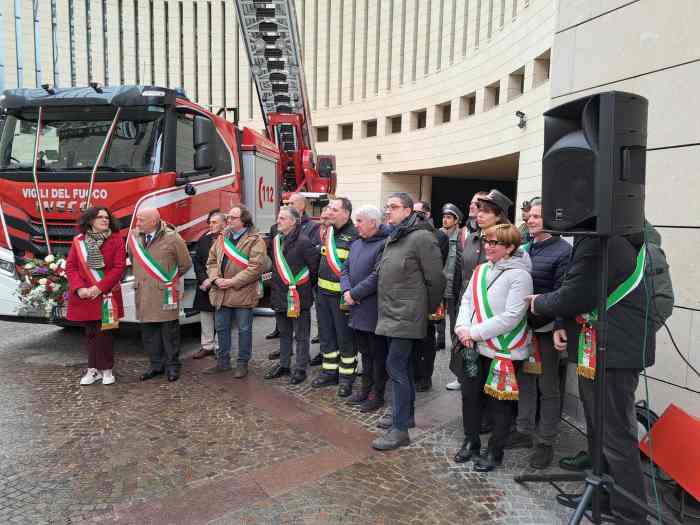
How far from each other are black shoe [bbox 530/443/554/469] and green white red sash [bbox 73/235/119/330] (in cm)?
416

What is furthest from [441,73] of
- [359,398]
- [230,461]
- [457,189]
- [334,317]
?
[230,461]

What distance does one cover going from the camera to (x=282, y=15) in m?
10.6

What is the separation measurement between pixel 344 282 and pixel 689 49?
3252mm

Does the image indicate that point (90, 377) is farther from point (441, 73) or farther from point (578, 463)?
point (441, 73)

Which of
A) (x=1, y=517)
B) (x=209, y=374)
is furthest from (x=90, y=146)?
(x=1, y=517)

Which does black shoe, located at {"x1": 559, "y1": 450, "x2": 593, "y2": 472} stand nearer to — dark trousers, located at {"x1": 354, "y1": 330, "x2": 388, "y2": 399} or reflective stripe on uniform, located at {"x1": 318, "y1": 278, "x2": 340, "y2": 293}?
dark trousers, located at {"x1": 354, "y1": 330, "x2": 388, "y2": 399}

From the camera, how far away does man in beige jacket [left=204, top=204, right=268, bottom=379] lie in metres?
5.52

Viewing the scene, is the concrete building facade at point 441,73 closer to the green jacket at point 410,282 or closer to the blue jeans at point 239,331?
the green jacket at point 410,282

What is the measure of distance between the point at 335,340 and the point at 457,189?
2598 cm

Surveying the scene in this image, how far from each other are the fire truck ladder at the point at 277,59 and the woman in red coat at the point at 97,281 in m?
6.98

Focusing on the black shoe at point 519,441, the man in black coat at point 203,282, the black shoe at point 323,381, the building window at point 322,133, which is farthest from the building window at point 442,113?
the black shoe at point 519,441

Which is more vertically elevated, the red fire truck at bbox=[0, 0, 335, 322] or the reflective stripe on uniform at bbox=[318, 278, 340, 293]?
the red fire truck at bbox=[0, 0, 335, 322]

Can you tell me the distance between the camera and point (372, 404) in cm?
475

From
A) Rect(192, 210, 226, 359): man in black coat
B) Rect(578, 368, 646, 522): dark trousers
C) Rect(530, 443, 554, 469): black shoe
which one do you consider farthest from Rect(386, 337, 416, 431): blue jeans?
Rect(192, 210, 226, 359): man in black coat
